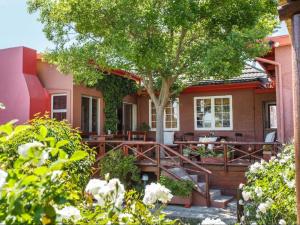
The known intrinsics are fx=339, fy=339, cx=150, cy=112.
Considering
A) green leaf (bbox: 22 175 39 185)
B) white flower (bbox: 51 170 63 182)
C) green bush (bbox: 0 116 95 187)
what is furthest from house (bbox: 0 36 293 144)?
green leaf (bbox: 22 175 39 185)

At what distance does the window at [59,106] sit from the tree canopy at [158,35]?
1.50 m

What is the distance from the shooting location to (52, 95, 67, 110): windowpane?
496 inches

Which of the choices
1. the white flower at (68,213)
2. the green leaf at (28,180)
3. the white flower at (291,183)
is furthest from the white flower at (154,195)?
the white flower at (291,183)

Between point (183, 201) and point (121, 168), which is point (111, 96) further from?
point (183, 201)

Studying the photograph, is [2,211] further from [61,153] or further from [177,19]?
[177,19]

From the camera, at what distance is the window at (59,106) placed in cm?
1260

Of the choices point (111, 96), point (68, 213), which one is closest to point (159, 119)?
point (111, 96)

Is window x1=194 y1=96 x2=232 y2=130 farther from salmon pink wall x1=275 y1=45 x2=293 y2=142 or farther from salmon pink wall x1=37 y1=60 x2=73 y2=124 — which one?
salmon pink wall x1=37 y1=60 x2=73 y2=124

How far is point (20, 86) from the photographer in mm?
11969

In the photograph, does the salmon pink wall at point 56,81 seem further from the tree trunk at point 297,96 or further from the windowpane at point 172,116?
the tree trunk at point 297,96

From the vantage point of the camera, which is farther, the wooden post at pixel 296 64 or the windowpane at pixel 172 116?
the windowpane at pixel 172 116

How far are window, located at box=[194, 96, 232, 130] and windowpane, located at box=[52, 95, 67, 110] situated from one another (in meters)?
6.00

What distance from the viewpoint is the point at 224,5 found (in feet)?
33.2

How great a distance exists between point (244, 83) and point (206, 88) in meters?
1.72
